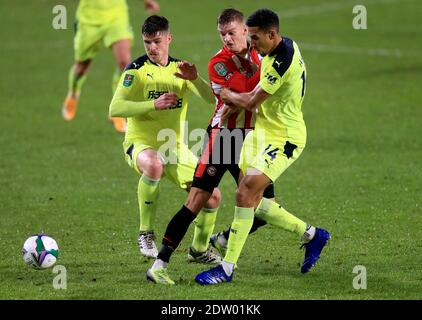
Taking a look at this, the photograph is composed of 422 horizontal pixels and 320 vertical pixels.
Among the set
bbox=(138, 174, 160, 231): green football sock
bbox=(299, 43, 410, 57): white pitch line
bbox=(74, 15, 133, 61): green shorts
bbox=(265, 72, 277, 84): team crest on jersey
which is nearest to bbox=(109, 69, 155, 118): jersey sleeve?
bbox=(138, 174, 160, 231): green football sock

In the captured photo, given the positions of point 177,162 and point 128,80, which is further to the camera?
point 177,162

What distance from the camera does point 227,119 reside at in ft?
32.3

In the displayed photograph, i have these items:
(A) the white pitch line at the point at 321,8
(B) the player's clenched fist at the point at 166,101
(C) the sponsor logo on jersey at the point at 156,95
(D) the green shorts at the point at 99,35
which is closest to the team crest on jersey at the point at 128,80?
(C) the sponsor logo on jersey at the point at 156,95

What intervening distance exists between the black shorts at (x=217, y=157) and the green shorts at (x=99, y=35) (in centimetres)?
791

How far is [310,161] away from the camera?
15258mm

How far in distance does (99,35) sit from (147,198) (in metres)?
7.63

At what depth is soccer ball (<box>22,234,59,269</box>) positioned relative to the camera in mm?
9484

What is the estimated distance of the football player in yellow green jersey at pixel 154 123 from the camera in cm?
1012

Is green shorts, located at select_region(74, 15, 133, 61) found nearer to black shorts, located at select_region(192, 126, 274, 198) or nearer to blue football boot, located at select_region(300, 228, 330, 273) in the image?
black shorts, located at select_region(192, 126, 274, 198)

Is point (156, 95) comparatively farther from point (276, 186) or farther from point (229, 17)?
point (276, 186)

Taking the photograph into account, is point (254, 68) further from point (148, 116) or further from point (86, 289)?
point (86, 289)

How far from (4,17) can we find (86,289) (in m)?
22.9

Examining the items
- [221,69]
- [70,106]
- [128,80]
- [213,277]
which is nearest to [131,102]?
[128,80]

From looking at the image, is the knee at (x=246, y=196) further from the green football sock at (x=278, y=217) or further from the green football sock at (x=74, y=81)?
the green football sock at (x=74, y=81)
